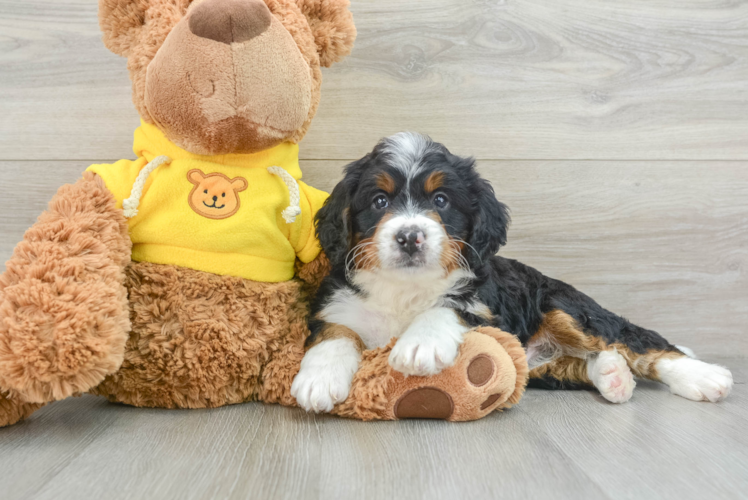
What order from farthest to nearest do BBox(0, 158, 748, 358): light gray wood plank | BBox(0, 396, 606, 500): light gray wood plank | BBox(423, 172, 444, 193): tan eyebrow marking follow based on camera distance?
BBox(0, 158, 748, 358): light gray wood plank
BBox(423, 172, 444, 193): tan eyebrow marking
BBox(0, 396, 606, 500): light gray wood plank

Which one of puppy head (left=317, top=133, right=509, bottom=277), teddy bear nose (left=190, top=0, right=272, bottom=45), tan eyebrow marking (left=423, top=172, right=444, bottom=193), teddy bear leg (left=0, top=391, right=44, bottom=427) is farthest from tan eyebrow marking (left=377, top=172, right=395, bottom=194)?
teddy bear leg (left=0, top=391, right=44, bottom=427)

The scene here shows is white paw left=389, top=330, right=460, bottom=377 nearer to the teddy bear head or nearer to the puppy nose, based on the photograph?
the puppy nose

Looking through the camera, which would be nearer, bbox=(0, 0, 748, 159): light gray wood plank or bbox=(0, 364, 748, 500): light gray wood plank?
bbox=(0, 364, 748, 500): light gray wood plank

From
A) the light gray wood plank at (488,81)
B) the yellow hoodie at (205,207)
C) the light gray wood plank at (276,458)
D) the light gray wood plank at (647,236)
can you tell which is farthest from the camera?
the light gray wood plank at (647,236)

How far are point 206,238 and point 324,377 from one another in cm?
52

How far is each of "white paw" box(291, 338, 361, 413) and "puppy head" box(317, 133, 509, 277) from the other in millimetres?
280

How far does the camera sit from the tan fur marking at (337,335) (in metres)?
1.81

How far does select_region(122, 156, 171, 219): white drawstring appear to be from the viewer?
164 cm

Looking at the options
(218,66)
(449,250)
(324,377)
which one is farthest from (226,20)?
(324,377)

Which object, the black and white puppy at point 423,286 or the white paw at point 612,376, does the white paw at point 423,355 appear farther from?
the white paw at point 612,376

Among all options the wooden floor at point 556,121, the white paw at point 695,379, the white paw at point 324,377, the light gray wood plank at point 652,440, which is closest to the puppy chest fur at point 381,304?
the white paw at point 324,377

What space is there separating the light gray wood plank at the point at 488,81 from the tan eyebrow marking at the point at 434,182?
73 cm

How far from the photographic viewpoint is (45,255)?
143 centimetres

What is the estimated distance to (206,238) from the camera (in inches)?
64.9
